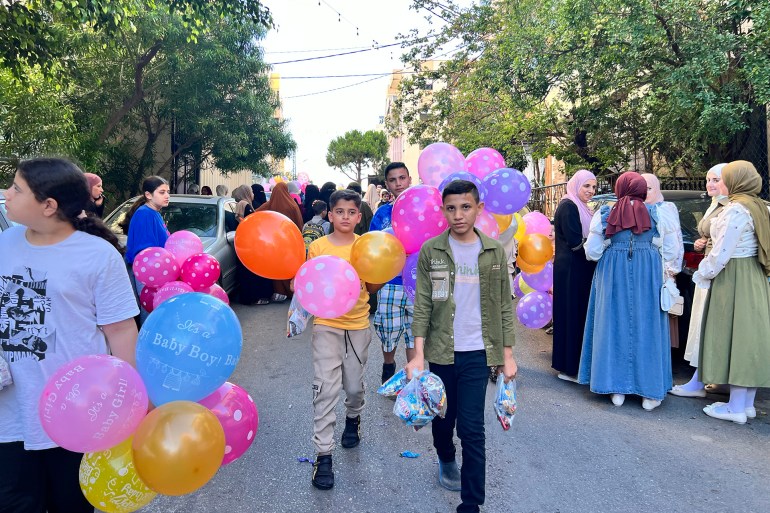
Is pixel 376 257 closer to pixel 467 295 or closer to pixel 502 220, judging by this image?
pixel 467 295

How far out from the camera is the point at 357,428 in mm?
4191

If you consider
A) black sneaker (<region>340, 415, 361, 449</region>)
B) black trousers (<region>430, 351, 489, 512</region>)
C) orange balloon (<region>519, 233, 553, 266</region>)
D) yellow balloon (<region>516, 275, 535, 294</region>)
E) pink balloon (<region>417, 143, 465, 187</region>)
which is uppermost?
pink balloon (<region>417, 143, 465, 187</region>)

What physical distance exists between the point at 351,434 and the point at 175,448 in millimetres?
2214

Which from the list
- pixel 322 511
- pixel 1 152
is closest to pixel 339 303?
pixel 322 511

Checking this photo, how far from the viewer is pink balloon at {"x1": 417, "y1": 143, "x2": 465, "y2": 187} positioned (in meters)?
4.32

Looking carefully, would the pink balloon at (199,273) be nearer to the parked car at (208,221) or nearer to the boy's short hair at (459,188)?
the boy's short hair at (459,188)

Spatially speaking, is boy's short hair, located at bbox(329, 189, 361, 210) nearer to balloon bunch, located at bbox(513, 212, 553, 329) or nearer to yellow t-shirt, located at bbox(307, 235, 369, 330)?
yellow t-shirt, located at bbox(307, 235, 369, 330)

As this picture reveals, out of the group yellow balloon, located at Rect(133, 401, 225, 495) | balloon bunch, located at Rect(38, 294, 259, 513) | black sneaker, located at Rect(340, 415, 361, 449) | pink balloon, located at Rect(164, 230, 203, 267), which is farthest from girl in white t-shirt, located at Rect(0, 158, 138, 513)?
pink balloon, located at Rect(164, 230, 203, 267)

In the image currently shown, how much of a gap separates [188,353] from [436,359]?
1.45 meters

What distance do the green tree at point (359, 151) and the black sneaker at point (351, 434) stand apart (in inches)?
2350

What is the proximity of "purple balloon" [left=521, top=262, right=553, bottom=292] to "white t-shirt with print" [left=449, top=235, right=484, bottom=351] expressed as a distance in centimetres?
285

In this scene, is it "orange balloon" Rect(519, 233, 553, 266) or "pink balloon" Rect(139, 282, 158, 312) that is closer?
"pink balloon" Rect(139, 282, 158, 312)

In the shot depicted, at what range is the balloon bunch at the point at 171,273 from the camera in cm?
473

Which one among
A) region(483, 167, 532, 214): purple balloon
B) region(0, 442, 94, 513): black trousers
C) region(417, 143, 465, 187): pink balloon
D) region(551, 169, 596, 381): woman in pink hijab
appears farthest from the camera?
region(551, 169, 596, 381): woman in pink hijab
